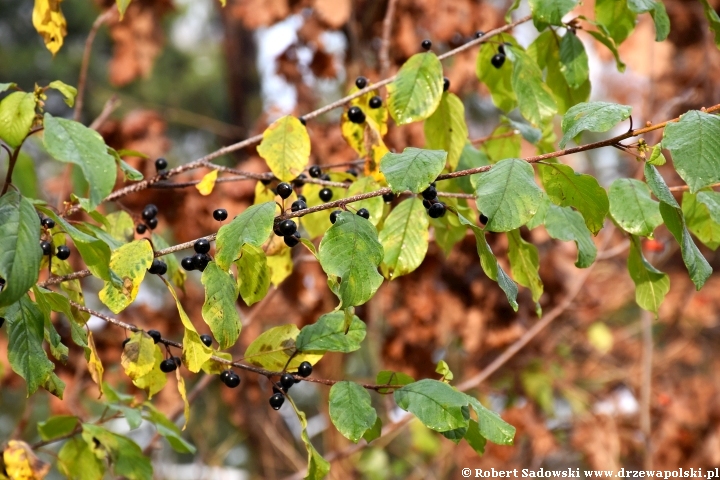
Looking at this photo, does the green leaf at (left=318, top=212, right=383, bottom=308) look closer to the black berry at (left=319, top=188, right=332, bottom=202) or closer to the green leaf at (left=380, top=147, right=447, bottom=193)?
the green leaf at (left=380, top=147, right=447, bottom=193)

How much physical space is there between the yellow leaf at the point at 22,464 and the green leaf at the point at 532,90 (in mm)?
1148

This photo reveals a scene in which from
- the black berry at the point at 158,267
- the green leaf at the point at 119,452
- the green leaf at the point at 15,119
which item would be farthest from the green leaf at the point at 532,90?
the green leaf at the point at 119,452

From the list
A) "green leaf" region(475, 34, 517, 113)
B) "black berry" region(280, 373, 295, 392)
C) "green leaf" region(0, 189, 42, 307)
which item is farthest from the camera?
"green leaf" region(475, 34, 517, 113)

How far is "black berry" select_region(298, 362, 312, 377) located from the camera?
1.29 meters

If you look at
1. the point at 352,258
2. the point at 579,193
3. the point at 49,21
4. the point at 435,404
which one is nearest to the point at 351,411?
the point at 435,404

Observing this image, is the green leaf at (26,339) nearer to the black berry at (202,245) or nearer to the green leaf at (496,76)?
the black berry at (202,245)

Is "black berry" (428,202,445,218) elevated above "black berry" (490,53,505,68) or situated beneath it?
elevated above

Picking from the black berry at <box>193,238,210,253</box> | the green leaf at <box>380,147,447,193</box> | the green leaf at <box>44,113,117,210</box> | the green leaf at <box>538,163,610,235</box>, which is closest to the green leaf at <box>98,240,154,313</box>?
the black berry at <box>193,238,210,253</box>

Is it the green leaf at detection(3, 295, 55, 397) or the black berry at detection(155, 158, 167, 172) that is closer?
the green leaf at detection(3, 295, 55, 397)

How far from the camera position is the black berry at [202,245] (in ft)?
3.90

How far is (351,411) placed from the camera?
1.18 meters

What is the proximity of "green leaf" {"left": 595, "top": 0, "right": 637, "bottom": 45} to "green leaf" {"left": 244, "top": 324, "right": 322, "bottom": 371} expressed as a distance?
0.91 meters

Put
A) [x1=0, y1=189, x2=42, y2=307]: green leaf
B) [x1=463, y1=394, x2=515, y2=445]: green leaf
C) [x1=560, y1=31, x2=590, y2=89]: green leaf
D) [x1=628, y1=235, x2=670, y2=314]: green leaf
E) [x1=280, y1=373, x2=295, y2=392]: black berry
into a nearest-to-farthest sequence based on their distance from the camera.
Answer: [x1=0, y1=189, x2=42, y2=307]: green leaf → [x1=463, y1=394, x2=515, y2=445]: green leaf → [x1=280, y1=373, x2=295, y2=392]: black berry → [x1=628, y1=235, x2=670, y2=314]: green leaf → [x1=560, y1=31, x2=590, y2=89]: green leaf

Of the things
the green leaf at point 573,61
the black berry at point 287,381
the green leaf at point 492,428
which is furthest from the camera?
the green leaf at point 573,61
